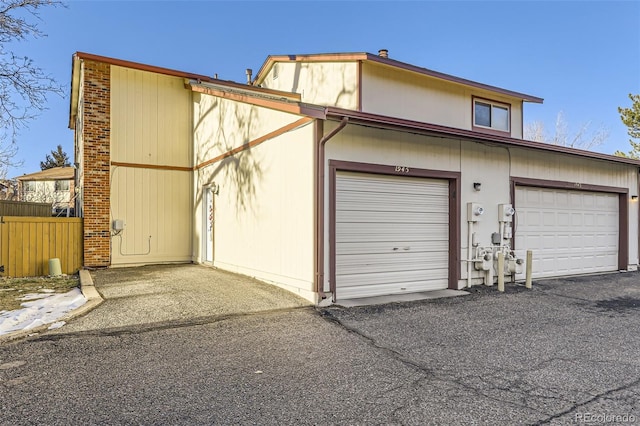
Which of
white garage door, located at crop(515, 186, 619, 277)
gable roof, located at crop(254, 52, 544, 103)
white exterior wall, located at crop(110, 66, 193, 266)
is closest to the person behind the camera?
white garage door, located at crop(515, 186, 619, 277)

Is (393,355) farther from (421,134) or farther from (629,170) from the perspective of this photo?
(629,170)

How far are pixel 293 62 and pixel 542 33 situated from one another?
1400cm

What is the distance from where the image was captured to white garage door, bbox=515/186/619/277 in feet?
32.1

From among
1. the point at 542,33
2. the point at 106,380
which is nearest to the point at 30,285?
the point at 106,380

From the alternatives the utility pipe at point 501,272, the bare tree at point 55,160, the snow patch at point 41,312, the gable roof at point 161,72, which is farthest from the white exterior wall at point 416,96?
the bare tree at point 55,160

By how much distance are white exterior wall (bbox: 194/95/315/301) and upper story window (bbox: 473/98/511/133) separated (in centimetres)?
681

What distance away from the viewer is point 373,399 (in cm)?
334

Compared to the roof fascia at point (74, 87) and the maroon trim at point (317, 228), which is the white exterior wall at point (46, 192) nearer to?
the roof fascia at point (74, 87)

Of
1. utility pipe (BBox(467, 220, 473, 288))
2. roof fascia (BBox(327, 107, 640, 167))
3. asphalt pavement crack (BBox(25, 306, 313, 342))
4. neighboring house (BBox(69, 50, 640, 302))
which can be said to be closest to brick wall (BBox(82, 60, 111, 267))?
neighboring house (BBox(69, 50, 640, 302))

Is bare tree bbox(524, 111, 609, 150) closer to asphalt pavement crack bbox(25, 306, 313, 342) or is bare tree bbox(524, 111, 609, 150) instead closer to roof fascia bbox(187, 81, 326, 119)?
roof fascia bbox(187, 81, 326, 119)

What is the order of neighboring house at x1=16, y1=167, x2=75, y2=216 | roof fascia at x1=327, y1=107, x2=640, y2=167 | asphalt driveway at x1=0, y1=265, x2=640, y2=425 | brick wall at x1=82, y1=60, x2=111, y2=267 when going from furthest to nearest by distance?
neighboring house at x1=16, y1=167, x2=75, y2=216, brick wall at x1=82, y1=60, x2=111, y2=267, roof fascia at x1=327, y1=107, x2=640, y2=167, asphalt driveway at x1=0, y1=265, x2=640, y2=425

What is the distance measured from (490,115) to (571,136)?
920 inches

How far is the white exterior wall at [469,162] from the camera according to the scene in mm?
7105

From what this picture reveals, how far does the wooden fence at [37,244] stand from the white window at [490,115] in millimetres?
11533
